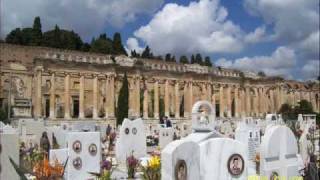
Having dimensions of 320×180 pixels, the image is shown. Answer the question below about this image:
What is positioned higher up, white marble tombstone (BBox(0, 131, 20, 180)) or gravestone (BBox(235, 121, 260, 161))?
white marble tombstone (BBox(0, 131, 20, 180))

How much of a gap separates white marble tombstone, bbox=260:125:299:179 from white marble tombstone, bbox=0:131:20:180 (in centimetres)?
474

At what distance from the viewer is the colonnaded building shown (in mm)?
45562

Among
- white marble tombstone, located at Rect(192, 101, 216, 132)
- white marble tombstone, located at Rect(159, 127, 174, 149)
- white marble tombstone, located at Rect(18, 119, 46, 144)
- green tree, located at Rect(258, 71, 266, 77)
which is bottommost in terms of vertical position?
white marble tombstone, located at Rect(159, 127, 174, 149)

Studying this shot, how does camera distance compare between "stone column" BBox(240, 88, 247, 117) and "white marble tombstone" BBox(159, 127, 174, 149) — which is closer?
"white marble tombstone" BBox(159, 127, 174, 149)

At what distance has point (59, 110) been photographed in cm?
4891

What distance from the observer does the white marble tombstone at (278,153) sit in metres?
8.84

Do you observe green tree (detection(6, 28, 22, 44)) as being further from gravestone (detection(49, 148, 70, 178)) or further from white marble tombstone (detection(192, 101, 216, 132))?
white marble tombstone (detection(192, 101, 216, 132))

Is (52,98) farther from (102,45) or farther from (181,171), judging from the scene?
(181,171)

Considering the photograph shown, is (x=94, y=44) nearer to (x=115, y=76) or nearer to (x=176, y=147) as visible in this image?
(x=115, y=76)

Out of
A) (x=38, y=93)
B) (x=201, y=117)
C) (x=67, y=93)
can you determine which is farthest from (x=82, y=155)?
(x=67, y=93)

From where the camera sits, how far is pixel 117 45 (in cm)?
6919

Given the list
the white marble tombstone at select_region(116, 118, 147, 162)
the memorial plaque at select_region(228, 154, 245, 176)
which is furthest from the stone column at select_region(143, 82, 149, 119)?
the memorial plaque at select_region(228, 154, 245, 176)

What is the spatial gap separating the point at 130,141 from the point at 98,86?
1245 inches

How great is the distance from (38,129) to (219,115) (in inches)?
1600
